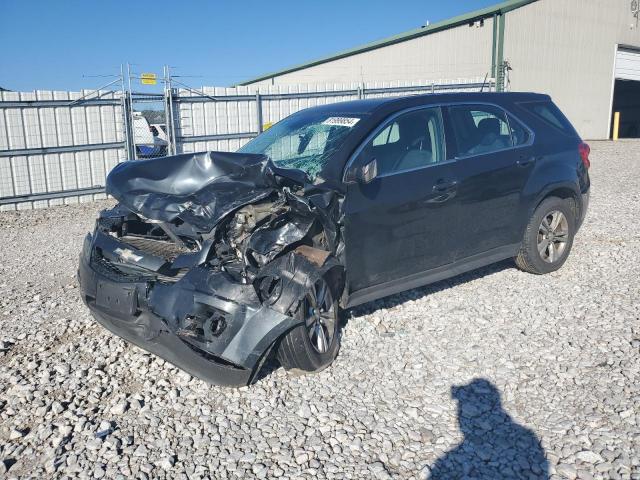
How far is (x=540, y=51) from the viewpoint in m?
21.8

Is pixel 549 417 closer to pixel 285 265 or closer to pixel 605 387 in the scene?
pixel 605 387

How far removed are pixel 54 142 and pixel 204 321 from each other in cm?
955

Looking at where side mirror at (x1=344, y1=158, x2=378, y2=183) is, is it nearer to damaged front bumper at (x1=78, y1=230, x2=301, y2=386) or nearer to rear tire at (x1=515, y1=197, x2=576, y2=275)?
damaged front bumper at (x1=78, y1=230, x2=301, y2=386)

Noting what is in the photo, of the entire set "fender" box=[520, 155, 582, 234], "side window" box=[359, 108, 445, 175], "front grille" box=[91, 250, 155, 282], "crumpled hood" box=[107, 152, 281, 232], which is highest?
"side window" box=[359, 108, 445, 175]

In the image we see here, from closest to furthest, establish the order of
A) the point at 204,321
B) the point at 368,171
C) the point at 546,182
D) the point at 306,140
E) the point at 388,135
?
the point at 204,321 < the point at 368,171 < the point at 388,135 < the point at 306,140 < the point at 546,182

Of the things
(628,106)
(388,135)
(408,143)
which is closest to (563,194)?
(408,143)

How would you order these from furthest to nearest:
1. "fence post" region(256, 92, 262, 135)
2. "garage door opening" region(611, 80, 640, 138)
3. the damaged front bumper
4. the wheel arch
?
"garage door opening" region(611, 80, 640, 138) → "fence post" region(256, 92, 262, 135) → the wheel arch → the damaged front bumper

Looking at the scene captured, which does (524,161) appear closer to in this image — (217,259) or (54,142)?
(217,259)

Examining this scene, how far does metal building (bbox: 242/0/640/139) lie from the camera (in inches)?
829

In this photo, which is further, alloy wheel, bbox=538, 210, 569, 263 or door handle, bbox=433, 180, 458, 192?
alloy wheel, bbox=538, 210, 569, 263

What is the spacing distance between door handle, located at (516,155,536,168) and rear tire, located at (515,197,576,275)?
48cm

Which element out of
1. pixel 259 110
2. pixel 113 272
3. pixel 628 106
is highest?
pixel 628 106

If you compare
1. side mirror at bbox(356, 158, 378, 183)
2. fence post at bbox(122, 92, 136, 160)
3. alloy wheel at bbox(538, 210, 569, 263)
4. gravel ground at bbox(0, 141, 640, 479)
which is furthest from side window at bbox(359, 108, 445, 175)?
fence post at bbox(122, 92, 136, 160)

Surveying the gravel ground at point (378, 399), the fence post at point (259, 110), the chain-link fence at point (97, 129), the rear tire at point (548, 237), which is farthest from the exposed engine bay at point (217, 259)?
the fence post at point (259, 110)
